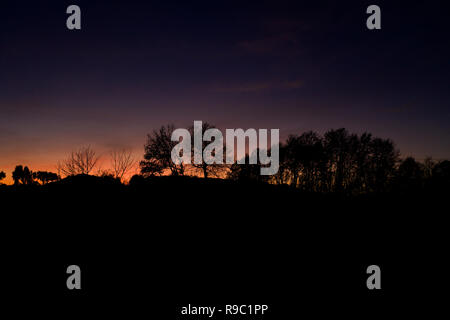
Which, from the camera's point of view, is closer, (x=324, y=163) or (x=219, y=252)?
(x=219, y=252)

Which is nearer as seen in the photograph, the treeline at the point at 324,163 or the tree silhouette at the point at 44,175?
the treeline at the point at 324,163

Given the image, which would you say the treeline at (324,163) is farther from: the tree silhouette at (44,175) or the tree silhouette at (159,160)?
the tree silhouette at (44,175)

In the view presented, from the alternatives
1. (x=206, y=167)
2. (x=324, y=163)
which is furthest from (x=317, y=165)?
(x=206, y=167)

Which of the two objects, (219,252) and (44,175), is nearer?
(219,252)

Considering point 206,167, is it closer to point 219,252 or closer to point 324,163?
point 324,163

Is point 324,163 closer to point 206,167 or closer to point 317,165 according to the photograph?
point 317,165

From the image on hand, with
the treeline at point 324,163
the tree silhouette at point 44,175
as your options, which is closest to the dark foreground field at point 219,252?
the treeline at point 324,163

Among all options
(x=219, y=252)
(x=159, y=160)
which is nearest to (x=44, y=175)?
(x=159, y=160)

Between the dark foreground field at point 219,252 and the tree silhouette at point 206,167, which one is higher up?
the tree silhouette at point 206,167

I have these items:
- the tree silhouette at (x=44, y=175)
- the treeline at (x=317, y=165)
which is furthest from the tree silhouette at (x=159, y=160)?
the tree silhouette at (x=44, y=175)

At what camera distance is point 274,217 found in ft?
33.4

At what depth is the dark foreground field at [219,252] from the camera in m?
5.81

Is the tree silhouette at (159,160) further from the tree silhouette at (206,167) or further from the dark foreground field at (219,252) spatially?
the dark foreground field at (219,252)

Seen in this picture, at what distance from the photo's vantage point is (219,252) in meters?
7.72
